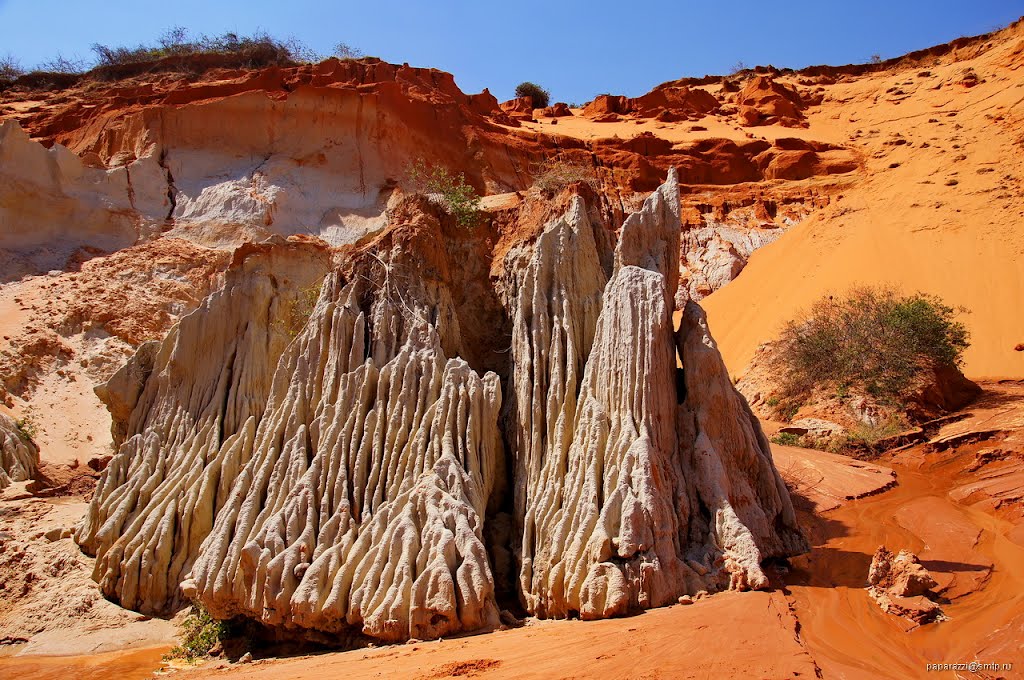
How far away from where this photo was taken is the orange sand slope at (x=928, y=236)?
25.0 meters

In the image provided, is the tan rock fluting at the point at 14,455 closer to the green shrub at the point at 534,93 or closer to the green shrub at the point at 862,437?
the green shrub at the point at 862,437

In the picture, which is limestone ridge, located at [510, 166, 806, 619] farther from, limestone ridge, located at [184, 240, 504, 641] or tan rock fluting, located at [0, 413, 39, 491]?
tan rock fluting, located at [0, 413, 39, 491]

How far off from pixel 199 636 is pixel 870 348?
55.8 feet

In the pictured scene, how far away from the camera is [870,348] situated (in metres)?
19.2

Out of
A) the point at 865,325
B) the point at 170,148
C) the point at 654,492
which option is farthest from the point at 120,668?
the point at 170,148

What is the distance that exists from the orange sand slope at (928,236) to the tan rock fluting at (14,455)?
20.1m

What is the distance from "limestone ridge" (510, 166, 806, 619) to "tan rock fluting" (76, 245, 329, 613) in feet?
14.5

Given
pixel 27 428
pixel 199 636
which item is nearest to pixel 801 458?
pixel 199 636

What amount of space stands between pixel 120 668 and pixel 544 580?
528 cm

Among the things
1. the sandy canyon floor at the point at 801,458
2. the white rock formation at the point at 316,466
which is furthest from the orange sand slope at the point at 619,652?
the white rock formation at the point at 316,466

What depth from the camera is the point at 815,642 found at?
628 cm

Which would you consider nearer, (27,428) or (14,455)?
(14,455)

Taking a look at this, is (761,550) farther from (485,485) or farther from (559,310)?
(559,310)

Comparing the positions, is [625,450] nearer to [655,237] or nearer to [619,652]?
[619,652]
